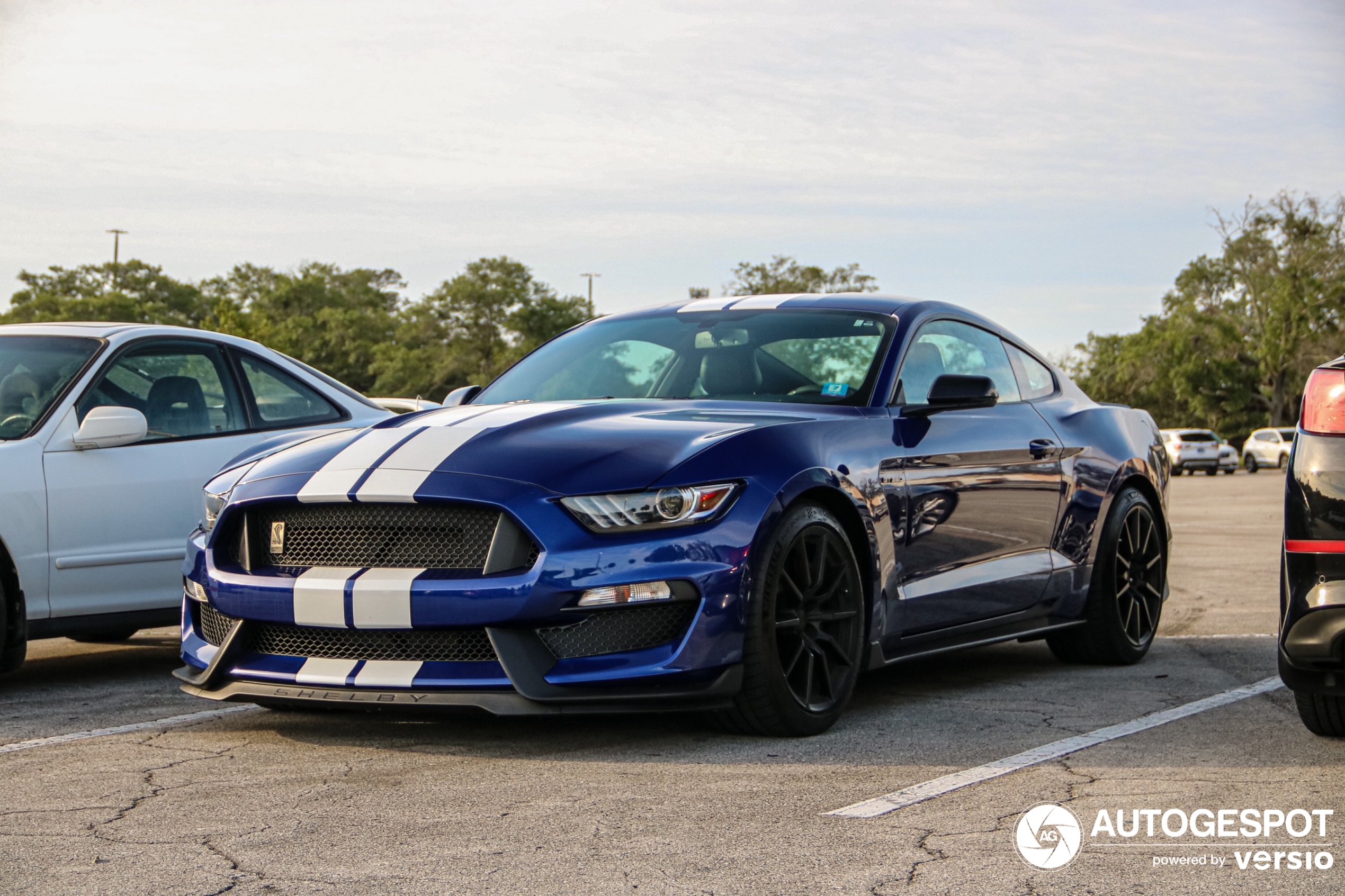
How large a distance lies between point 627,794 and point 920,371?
2415mm

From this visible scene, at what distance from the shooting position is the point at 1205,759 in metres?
4.29

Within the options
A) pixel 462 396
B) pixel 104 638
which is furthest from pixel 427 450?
pixel 104 638

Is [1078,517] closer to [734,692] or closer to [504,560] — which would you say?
[734,692]

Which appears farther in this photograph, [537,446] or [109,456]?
[109,456]

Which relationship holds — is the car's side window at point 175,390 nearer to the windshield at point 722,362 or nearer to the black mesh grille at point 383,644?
the windshield at point 722,362

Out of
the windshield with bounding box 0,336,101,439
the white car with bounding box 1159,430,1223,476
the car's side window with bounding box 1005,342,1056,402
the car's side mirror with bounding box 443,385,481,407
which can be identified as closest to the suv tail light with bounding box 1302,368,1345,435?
the car's side window with bounding box 1005,342,1056,402

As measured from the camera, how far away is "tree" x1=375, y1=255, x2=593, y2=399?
89.4 meters

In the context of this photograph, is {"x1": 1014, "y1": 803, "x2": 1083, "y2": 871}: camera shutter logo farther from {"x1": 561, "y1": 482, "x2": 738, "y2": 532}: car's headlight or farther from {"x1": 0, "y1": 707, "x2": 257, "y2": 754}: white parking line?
{"x1": 0, "y1": 707, "x2": 257, "y2": 754}: white parking line

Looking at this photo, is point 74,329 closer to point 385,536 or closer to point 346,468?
point 346,468

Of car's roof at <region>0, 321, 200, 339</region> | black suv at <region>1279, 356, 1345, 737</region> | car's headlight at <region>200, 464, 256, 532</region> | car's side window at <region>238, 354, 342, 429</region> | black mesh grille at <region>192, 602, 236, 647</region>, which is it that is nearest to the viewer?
black suv at <region>1279, 356, 1345, 737</region>

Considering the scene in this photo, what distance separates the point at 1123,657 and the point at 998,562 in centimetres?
120

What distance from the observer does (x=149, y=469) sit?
6.08 metres

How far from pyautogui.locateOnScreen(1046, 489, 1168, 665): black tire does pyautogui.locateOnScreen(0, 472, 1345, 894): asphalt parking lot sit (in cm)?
50

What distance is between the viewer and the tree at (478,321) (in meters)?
89.4
